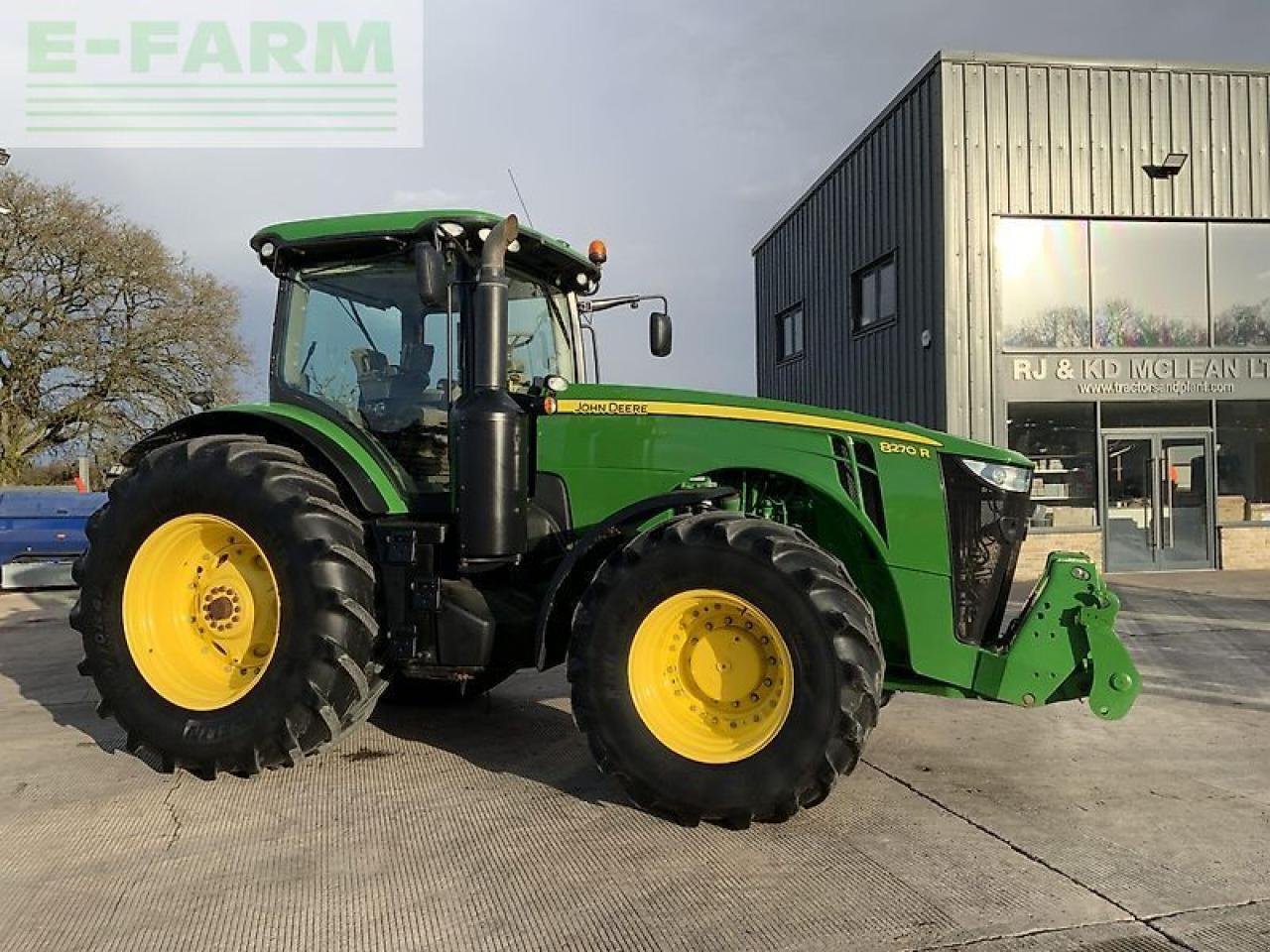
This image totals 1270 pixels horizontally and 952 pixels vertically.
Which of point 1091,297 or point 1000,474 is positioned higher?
point 1091,297

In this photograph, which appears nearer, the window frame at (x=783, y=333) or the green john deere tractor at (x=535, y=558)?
the green john deere tractor at (x=535, y=558)

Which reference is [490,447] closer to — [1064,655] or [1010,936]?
[1064,655]

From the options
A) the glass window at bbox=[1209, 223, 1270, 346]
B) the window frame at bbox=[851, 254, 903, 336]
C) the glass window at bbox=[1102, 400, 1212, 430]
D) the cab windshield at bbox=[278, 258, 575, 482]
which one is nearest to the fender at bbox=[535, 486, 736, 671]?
the cab windshield at bbox=[278, 258, 575, 482]

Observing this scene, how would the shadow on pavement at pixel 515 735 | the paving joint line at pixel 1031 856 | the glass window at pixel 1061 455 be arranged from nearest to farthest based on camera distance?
the paving joint line at pixel 1031 856, the shadow on pavement at pixel 515 735, the glass window at pixel 1061 455

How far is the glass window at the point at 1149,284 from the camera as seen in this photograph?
12766 millimetres

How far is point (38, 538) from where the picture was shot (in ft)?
38.2

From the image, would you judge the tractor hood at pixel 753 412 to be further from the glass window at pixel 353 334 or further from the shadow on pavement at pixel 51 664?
the shadow on pavement at pixel 51 664

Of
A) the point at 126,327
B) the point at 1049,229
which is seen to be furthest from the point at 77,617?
the point at 126,327

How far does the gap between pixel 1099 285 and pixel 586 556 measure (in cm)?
1111

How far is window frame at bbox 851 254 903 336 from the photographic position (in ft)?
44.7

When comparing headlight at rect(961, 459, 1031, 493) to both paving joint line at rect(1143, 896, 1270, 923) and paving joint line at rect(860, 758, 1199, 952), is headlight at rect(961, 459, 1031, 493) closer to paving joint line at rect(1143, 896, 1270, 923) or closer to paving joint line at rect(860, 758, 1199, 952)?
paving joint line at rect(860, 758, 1199, 952)

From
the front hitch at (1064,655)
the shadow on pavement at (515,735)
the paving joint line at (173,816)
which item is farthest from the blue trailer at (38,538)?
the front hitch at (1064,655)

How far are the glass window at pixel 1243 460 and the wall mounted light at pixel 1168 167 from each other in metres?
3.14

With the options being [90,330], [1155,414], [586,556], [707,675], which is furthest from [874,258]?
[90,330]
